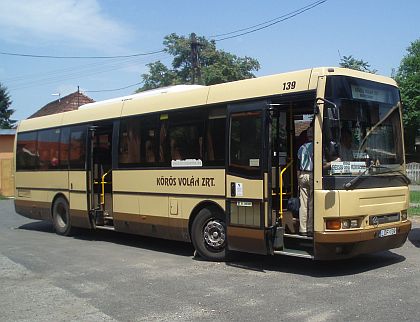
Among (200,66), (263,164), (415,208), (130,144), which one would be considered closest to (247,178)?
(263,164)

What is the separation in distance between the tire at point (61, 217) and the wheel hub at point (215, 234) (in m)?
5.36

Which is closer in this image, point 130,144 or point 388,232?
point 388,232

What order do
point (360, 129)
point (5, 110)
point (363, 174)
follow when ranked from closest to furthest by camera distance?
point (363, 174), point (360, 129), point (5, 110)

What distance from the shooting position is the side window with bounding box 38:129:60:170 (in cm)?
1412

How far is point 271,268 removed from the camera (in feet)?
29.1

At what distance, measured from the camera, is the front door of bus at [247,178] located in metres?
8.46

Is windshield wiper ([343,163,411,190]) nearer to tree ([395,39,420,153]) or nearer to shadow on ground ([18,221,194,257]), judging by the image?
shadow on ground ([18,221,194,257])

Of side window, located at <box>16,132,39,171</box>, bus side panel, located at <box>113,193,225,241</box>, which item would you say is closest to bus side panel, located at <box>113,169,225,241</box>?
bus side panel, located at <box>113,193,225,241</box>

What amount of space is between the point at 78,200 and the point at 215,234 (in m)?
4.95

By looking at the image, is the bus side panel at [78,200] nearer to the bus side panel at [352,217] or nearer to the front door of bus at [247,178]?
the front door of bus at [247,178]

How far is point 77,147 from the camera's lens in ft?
43.4

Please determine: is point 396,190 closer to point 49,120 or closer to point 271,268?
point 271,268

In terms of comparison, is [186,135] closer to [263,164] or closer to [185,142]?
[185,142]

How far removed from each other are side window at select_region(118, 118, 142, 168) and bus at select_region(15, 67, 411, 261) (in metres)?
0.03
